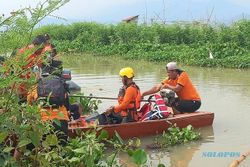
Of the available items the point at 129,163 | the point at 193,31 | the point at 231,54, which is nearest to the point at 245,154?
the point at 129,163

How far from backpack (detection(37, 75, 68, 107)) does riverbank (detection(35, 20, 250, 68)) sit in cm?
1014

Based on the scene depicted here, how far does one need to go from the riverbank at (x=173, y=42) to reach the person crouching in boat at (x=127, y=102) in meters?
7.67

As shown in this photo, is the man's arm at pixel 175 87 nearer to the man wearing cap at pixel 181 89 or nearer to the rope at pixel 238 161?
the man wearing cap at pixel 181 89

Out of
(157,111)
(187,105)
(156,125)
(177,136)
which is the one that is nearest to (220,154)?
(177,136)

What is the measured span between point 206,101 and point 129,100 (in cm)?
410

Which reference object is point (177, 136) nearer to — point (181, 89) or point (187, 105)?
point (187, 105)

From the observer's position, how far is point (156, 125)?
27.0 feet

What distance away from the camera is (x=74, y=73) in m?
17.8

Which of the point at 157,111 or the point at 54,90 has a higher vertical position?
the point at 54,90

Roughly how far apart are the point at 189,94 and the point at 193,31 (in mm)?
14569

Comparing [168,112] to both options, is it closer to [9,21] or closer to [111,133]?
[111,133]

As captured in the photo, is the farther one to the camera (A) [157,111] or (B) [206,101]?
(B) [206,101]

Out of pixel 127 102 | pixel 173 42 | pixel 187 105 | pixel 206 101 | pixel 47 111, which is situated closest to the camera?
pixel 47 111

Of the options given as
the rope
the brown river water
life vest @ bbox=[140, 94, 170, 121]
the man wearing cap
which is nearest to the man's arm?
the man wearing cap
